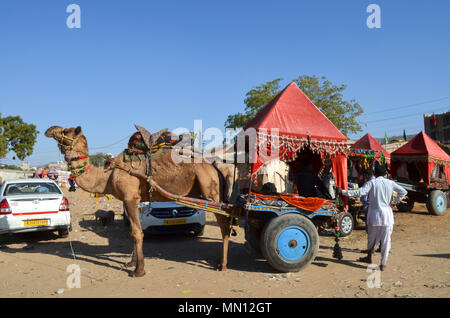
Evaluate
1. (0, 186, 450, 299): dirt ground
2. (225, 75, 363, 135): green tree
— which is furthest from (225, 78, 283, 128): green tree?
(0, 186, 450, 299): dirt ground

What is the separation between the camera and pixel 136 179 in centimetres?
612

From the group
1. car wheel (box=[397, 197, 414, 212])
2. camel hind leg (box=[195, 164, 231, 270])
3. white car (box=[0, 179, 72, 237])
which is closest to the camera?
camel hind leg (box=[195, 164, 231, 270])

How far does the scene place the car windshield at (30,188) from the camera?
8.63m

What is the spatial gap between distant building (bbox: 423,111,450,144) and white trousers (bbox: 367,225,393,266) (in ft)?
106

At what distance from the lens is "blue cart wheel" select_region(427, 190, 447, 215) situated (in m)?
12.9

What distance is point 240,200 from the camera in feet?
19.7

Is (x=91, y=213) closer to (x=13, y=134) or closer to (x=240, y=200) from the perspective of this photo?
(x=240, y=200)

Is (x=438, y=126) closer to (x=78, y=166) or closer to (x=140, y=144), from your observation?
(x=140, y=144)

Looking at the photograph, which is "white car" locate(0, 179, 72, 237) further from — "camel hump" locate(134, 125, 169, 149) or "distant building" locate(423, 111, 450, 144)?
"distant building" locate(423, 111, 450, 144)

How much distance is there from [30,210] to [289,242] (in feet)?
21.4

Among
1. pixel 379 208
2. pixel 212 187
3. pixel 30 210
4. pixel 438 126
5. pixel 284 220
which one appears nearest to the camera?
pixel 284 220

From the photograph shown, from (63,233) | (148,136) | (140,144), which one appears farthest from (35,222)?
(148,136)
